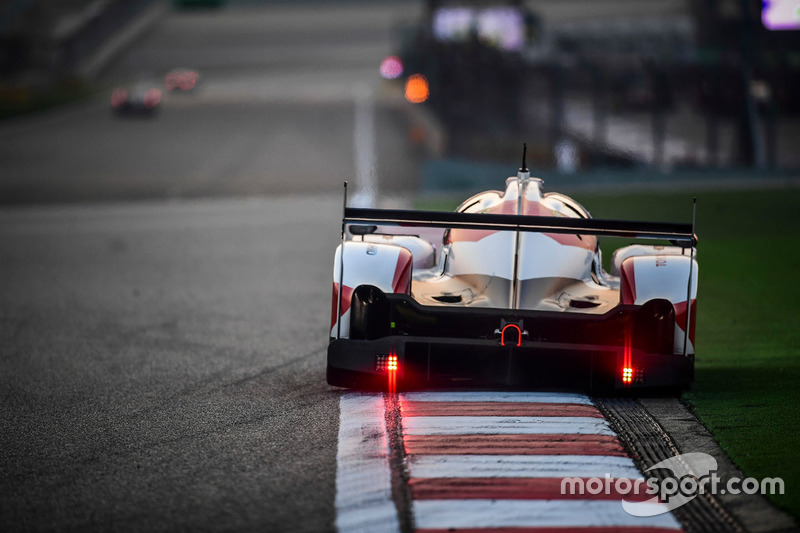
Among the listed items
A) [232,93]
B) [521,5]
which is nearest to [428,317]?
[521,5]

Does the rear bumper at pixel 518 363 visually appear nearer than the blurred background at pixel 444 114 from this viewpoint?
Yes

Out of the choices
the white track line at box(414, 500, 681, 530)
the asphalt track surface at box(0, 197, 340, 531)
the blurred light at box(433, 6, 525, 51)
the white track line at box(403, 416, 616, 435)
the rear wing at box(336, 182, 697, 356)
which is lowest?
the asphalt track surface at box(0, 197, 340, 531)

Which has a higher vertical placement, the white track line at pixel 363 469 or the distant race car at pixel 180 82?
the distant race car at pixel 180 82

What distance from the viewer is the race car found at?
7242 mm

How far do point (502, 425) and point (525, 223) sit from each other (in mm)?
1444

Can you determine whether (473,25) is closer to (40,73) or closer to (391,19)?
(40,73)

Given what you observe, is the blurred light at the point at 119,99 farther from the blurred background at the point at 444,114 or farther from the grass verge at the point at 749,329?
the grass verge at the point at 749,329

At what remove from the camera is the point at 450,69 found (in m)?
32.3

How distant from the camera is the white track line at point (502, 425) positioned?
6.62 m

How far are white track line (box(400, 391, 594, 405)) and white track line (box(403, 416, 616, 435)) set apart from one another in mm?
437

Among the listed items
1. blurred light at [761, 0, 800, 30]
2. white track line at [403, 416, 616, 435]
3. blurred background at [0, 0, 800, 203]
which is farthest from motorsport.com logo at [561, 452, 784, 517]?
blurred light at [761, 0, 800, 30]

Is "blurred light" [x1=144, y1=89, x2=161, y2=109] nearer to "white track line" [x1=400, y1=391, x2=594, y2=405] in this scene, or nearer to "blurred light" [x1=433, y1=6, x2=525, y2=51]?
"blurred light" [x1=433, y1=6, x2=525, y2=51]

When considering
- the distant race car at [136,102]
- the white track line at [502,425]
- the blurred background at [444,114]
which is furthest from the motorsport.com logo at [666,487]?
the distant race car at [136,102]

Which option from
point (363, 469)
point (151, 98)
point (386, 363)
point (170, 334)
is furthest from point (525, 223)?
point (151, 98)
